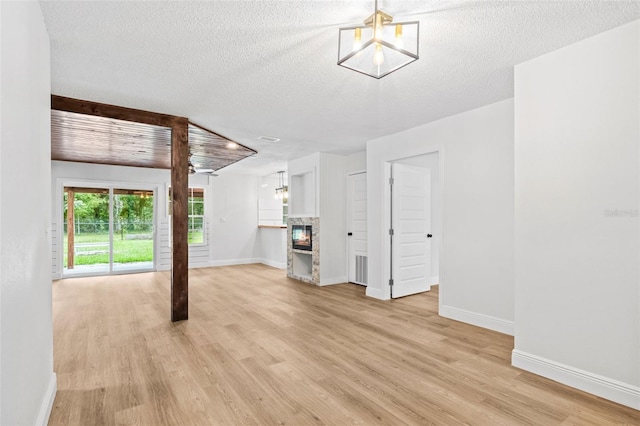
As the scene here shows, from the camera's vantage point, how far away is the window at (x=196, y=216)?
8.39m

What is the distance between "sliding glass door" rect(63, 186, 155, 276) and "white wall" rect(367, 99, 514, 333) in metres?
6.58

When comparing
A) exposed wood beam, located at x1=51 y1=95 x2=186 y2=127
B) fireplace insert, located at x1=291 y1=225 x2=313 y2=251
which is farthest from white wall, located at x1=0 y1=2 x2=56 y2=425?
fireplace insert, located at x1=291 y1=225 x2=313 y2=251

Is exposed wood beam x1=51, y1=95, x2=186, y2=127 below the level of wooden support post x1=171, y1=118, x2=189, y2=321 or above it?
above

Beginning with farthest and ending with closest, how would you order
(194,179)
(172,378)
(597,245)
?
(194,179)
(172,378)
(597,245)

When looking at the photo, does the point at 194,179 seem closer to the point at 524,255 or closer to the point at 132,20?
the point at 132,20

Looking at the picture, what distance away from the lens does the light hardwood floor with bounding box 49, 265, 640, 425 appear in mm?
2096

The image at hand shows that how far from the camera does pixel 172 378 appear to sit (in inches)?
101

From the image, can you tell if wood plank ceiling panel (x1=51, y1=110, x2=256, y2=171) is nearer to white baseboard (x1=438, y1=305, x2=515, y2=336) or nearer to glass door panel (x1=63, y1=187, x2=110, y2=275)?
glass door panel (x1=63, y1=187, x2=110, y2=275)

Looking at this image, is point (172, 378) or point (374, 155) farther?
point (374, 155)

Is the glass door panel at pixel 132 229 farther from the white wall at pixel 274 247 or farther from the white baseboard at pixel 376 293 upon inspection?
the white baseboard at pixel 376 293

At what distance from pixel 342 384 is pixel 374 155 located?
11.9ft

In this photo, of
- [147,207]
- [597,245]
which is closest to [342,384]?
[597,245]

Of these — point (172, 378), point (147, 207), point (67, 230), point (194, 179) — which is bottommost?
point (172, 378)

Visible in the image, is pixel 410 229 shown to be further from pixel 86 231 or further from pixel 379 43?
pixel 86 231
